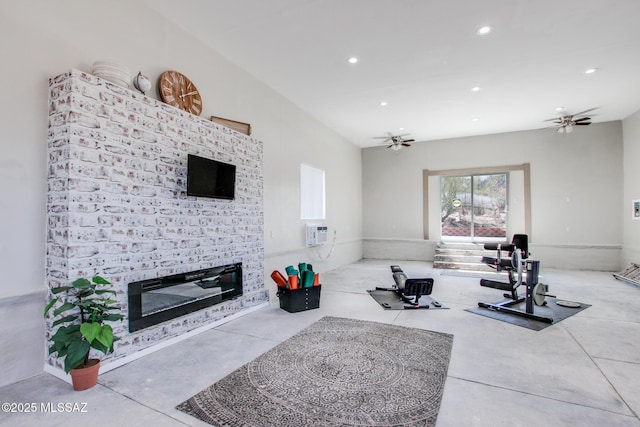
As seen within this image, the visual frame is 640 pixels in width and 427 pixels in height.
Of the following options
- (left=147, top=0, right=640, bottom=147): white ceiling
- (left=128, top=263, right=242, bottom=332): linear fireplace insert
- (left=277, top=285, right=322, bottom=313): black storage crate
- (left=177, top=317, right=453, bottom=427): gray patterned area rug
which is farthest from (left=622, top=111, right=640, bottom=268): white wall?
(left=128, top=263, right=242, bottom=332): linear fireplace insert

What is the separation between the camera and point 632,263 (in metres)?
6.98

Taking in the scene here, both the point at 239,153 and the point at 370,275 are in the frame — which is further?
the point at 370,275

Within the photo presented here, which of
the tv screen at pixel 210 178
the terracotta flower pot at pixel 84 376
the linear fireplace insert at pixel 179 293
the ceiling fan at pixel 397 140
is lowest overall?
the terracotta flower pot at pixel 84 376

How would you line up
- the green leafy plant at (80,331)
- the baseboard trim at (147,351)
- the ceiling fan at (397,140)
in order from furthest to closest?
the ceiling fan at (397,140) < the baseboard trim at (147,351) < the green leafy plant at (80,331)

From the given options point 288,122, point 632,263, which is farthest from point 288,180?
point 632,263

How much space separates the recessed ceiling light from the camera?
384cm

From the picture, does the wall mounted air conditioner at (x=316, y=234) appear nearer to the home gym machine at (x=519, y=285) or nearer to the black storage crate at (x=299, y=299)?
the black storage crate at (x=299, y=299)

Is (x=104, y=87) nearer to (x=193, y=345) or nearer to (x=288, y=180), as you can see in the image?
(x=193, y=345)

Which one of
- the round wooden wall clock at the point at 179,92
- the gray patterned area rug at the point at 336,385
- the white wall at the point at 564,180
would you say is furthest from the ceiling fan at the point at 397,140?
the gray patterned area rug at the point at 336,385

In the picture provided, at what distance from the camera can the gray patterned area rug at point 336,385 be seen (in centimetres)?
206

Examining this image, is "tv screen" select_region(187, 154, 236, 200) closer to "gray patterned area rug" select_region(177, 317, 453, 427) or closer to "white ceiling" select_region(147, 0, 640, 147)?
"white ceiling" select_region(147, 0, 640, 147)

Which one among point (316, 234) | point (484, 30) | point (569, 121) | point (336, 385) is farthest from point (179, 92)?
point (569, 121)

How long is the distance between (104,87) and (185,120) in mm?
905

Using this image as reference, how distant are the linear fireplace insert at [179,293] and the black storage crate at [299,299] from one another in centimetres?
61
